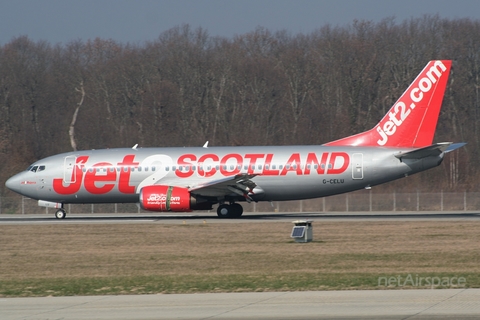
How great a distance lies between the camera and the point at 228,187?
115 feet

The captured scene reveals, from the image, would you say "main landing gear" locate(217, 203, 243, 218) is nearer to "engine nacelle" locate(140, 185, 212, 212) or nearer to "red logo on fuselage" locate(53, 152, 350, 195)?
"red logo on fuselage" locate(53, 152, 350, 195)

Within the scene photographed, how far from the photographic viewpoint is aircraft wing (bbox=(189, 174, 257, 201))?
3444 cm

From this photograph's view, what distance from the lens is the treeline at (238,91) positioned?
68.8 meters

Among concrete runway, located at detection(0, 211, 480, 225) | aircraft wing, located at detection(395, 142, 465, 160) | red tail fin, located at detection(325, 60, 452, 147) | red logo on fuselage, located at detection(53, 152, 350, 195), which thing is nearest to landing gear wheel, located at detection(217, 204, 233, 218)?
concrete runway, located at detection(0, 211, 480, 225)

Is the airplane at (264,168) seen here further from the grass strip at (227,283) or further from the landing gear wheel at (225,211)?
the grass strip at (227,283)

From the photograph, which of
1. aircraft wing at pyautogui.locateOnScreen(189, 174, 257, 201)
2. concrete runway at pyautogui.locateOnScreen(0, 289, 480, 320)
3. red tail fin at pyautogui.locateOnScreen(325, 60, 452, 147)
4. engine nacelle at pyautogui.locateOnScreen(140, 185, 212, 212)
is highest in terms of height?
red tail fin at pyautogui.locateOnScreen(325, 60, 452, 147)

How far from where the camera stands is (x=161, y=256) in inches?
854

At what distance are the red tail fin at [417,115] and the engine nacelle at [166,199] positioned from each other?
9.14 meters

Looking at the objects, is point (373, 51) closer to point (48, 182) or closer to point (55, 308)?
point (48, 182)

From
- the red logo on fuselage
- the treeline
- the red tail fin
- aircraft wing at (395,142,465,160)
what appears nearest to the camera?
aircraft wing at (395,142,465,160)

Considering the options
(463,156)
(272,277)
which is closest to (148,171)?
(272,277)

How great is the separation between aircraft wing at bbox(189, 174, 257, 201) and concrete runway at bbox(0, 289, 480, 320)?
19.7 m

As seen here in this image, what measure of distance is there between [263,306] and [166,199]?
2191cm

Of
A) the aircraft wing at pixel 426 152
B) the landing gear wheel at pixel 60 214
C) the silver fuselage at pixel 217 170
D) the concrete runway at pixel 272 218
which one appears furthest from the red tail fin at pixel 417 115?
the landing gear wheel at pixel 60 214
